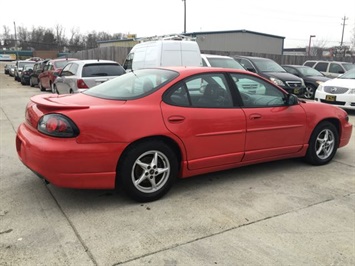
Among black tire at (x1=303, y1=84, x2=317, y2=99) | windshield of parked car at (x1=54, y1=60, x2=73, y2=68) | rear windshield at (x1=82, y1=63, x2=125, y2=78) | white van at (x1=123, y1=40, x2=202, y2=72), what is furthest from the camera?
windshield of parked car at (x1=54, y1=60, x2=73, y2=68)

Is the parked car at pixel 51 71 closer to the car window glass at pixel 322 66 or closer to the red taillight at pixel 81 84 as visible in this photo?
the red taillight at pixel 81 84

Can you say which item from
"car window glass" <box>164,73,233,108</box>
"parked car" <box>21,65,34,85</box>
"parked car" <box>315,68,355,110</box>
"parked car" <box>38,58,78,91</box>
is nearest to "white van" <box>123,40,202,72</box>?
"parked car" <box>315,68,355,110</box>

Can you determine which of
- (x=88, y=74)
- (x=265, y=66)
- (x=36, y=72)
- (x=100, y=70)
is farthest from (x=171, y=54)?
(x=36, y=72)

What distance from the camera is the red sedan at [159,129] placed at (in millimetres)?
3328

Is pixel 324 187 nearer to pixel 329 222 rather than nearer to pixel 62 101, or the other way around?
pixel 329 222

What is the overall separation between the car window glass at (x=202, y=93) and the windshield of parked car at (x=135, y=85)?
168 millimetres

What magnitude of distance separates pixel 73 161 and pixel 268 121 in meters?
2.42

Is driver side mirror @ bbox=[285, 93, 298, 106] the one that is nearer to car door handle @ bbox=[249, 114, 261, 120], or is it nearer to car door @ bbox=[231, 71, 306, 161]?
car door @ bbox=[231, 71, 306, 161]

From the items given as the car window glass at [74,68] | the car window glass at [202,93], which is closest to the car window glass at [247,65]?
the car window glass at [74,68]

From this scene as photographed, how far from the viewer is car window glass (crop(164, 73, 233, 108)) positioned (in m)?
3.88

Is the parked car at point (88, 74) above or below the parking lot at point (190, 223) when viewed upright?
above

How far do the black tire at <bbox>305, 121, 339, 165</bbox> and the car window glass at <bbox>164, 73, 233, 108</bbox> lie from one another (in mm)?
1582

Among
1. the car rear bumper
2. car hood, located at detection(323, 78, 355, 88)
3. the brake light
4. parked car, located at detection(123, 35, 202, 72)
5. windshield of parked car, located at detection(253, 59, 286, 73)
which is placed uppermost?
parked car, located at detection(123, 35, 202, 72)

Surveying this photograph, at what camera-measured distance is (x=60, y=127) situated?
3.30 metres
